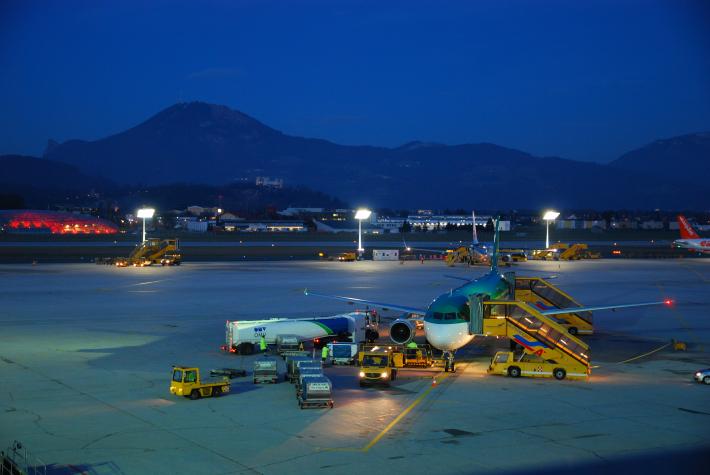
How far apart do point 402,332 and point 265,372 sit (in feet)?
26.2

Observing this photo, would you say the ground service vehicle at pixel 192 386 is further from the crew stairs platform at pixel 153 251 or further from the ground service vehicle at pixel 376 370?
the crew stairs platform at pixel 153 251

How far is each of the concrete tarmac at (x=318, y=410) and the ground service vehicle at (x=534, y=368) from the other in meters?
0.73

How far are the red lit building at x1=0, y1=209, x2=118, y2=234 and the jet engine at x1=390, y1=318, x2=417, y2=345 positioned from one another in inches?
6623

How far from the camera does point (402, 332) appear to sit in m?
35.9

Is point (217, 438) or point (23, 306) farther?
point (23, 306)

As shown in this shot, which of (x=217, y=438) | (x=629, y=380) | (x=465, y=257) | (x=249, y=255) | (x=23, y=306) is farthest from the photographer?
(x=249, y=255)

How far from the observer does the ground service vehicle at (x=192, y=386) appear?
27.4 meters

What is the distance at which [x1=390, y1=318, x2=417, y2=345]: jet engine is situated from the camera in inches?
1407

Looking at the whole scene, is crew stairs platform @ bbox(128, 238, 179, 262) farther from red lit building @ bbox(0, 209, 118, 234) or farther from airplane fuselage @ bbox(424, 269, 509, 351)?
red lit building @ bbox(0, 209, 118, 234)

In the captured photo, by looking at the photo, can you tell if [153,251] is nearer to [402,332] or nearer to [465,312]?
[402,332]

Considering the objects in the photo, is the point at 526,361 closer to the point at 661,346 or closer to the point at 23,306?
the point at 661,346

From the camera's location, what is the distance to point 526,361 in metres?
32.0

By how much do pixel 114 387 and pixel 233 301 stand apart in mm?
27547

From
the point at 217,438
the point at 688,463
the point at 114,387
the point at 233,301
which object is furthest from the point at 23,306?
the point at 688,463
